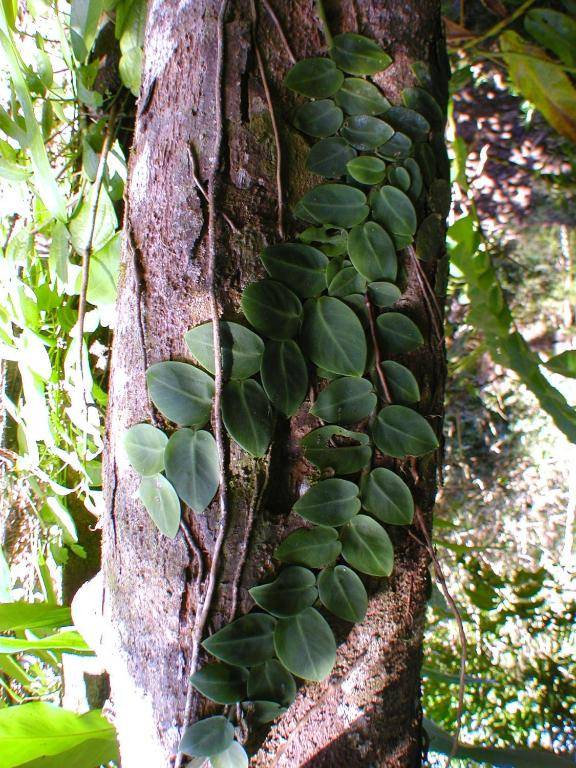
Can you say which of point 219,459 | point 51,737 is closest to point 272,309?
point 219,459

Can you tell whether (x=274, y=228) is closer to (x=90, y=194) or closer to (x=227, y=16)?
(x=227, y=16)

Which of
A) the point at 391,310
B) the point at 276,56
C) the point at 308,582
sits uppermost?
the point at 276,56

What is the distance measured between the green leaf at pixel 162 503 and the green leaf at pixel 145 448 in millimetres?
12

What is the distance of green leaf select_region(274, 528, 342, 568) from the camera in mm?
564

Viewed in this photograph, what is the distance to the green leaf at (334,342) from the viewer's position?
57 centimetres

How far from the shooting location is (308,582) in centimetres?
57

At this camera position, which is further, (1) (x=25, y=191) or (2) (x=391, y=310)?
(1) (x=25, y=191)

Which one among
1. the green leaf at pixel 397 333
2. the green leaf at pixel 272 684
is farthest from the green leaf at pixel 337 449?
the green leaf at pixel 272 684

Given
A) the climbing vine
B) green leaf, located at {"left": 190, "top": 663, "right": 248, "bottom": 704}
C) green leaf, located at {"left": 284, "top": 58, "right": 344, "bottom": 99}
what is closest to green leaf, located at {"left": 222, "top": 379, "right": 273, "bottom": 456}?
the climbing vine

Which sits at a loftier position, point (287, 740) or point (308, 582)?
point (308, 582)

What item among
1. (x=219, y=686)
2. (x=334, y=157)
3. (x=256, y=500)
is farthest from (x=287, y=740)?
(x=334, y=157)

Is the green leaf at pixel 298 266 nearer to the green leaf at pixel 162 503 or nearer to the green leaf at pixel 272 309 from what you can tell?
the green leaf at pixel 272 309

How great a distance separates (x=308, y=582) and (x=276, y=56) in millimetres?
575

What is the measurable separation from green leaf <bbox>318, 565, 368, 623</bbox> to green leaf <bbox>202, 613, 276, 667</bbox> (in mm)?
62
